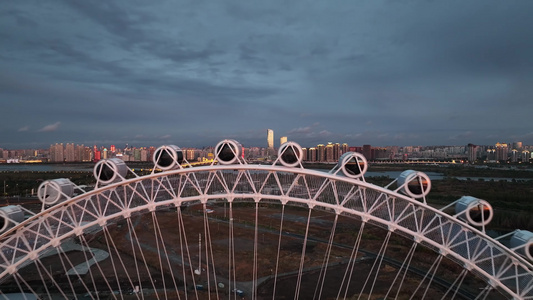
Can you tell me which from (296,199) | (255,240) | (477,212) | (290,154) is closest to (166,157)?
(290,154)

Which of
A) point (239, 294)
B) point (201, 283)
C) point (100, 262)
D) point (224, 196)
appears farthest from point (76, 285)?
point (224, 196)

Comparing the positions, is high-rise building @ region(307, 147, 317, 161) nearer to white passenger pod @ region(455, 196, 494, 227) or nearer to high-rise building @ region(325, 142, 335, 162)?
high-rise building @ region(325, 142, 335, 162)

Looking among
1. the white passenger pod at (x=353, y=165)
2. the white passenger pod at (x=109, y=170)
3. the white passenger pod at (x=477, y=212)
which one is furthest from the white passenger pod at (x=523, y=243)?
the white passenger pod at (x=109, y=170)

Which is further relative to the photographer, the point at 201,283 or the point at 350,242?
the point at 350,242

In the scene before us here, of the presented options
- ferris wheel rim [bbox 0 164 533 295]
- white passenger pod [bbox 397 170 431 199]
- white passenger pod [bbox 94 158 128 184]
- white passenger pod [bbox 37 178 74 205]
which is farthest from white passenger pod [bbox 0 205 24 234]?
white passenger pod [bbox 397 170 431 199]

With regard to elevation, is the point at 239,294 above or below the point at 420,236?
below

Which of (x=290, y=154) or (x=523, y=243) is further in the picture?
(x=290, y=154)

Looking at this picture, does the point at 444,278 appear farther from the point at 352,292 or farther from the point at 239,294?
the point at 239,294

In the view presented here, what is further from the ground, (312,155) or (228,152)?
(228,152)

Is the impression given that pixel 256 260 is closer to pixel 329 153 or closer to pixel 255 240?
pixel 255 240
